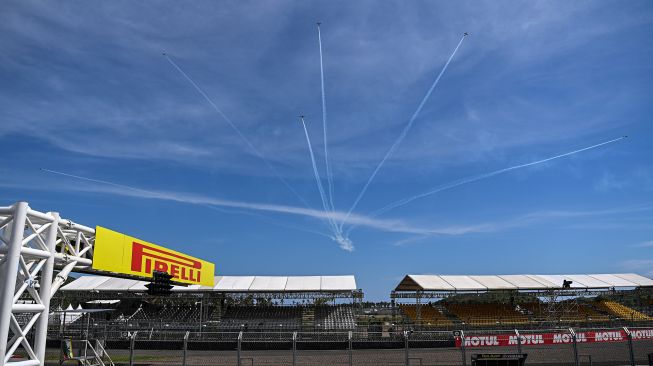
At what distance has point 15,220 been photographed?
1062 cm

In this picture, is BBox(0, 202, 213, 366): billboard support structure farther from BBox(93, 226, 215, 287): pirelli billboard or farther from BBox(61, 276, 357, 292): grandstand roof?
BBox(61, 276, 357, 292): grandstand roof

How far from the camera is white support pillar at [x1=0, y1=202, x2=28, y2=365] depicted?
33.7 feet

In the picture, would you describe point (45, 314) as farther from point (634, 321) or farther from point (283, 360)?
point (634, 321)

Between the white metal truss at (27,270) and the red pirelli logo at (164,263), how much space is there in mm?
4466

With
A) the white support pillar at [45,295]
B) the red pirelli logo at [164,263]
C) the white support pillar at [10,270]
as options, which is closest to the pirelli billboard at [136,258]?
the red pirelli logo at [164,263]

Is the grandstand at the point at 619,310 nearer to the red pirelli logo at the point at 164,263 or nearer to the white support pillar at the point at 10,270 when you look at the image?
the red pirelli logo at the point at 164,263

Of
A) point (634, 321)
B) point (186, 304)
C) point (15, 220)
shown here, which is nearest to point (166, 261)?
point (15, 220)

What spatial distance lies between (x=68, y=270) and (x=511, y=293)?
3775cm

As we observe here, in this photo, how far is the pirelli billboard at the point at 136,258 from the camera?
1562cm

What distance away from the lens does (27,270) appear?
11094mm

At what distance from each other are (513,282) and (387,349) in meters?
20.1

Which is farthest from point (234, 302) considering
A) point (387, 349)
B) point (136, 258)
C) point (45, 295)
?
point (45, 295)

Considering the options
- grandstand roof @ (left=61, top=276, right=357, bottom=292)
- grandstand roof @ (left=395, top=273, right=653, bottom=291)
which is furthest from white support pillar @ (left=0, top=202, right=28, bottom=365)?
grandstand roof @ (left=395, top=273, right=653, bottom=291)

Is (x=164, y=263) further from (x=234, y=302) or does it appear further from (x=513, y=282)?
(x=513, y=282)
